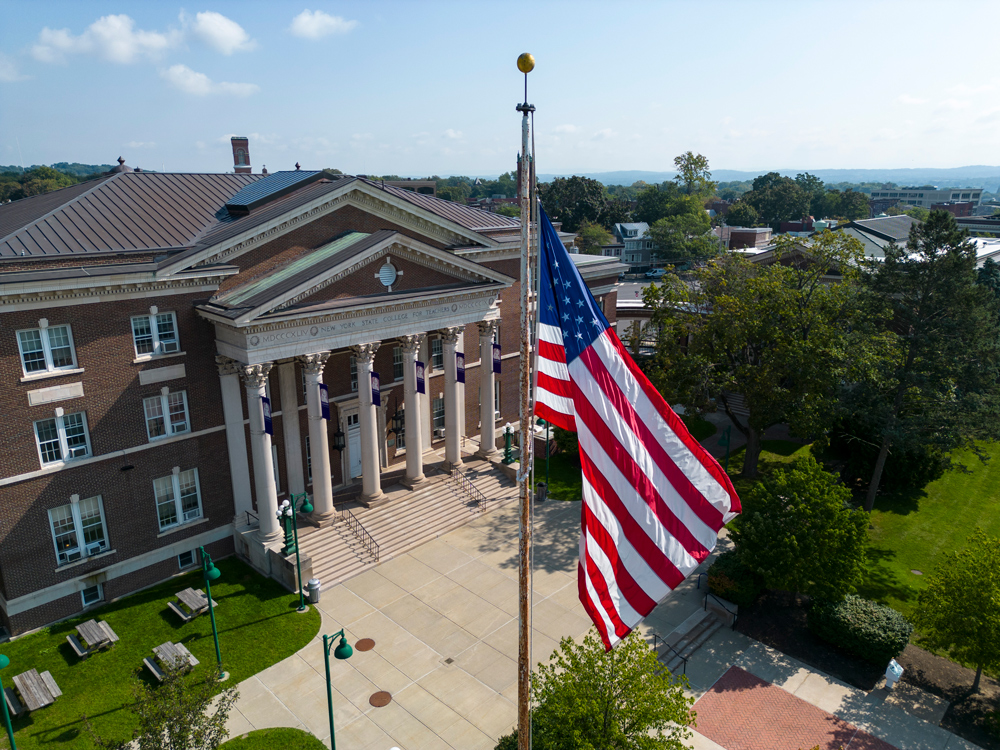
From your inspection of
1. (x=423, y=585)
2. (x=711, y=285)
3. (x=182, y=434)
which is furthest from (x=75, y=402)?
(x=711, y=285)

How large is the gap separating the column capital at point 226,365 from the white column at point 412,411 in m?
7.84

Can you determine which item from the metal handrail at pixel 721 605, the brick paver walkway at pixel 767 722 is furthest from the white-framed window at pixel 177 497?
the metal handrail at pixel 721 605

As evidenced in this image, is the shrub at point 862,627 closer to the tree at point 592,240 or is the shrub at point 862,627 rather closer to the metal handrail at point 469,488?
the metal handrail at point 469,488

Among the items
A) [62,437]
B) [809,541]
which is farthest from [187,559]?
[809,541]

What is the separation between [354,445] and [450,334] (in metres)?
7.88

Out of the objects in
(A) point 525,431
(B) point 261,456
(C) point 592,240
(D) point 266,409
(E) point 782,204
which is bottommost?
(B) point 261,456

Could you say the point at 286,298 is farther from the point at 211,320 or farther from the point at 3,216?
the point at 3,216

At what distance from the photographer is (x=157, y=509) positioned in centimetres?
2838

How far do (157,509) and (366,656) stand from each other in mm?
11253

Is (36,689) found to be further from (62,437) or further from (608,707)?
(608,707)

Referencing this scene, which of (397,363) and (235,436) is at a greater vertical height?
(397,363)

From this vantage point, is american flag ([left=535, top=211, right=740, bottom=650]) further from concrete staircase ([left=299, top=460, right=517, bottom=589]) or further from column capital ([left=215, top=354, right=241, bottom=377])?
concrete staircase ([left=299, top=460, right=517, bottom=589])

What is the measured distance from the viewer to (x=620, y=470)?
40.7 feet

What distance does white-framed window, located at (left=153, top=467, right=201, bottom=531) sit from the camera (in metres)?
28.4
